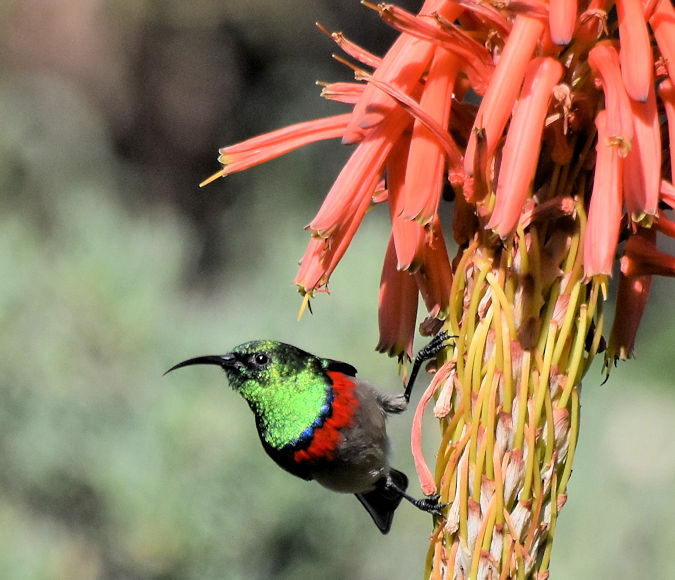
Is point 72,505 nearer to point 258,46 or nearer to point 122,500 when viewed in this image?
point 122,500

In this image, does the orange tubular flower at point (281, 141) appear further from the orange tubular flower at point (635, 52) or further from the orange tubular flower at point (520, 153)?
the orange tubular flower at point (635, 52)

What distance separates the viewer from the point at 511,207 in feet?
5.85

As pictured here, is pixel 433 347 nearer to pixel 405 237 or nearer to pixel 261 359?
pixel 405 237

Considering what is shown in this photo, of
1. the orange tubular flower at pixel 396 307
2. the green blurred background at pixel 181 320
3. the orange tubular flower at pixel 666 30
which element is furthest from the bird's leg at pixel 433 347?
the green blurred background at pixel 181 320

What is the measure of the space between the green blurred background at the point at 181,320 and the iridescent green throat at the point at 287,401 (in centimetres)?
262

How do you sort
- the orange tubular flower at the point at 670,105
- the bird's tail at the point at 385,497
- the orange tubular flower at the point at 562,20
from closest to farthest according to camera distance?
1. the orange tubular flower at the point at 562,20
2. the orange tubular flower at the point at 670,105
3. the bird's tail at the point at 385,497

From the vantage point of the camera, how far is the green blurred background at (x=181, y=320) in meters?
5.93

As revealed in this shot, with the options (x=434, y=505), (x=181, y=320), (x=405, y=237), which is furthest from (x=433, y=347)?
(x=181, y=320)

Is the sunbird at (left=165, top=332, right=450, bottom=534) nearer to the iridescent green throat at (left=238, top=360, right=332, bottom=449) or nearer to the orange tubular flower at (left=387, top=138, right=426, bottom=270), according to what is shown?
the iridescent green throat at (left=238, top=360, right=332, bottom=449)

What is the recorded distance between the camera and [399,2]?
363 inches

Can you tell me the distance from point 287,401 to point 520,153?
62.4 inches

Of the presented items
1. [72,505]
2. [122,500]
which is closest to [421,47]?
[122,500]

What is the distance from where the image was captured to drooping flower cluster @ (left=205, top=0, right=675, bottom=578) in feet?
5.97

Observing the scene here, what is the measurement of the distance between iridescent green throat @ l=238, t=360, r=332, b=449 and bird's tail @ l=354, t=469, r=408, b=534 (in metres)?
0.45
